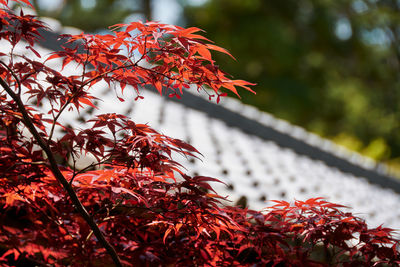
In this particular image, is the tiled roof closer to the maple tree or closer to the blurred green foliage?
the maple tree

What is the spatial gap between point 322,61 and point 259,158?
58.1 ft

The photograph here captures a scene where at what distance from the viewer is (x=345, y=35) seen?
71.6 ft

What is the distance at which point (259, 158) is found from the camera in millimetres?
3869

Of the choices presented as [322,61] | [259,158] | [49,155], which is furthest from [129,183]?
[322,61]

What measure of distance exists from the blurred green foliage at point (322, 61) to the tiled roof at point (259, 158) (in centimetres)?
1250

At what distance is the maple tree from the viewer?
1140mm

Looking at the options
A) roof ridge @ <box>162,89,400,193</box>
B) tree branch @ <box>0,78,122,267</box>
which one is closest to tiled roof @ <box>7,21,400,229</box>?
roof ridge @ <box>162,89,400,193</box>

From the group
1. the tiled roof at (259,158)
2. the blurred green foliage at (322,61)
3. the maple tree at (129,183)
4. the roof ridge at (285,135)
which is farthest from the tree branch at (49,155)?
the blurred green foliage at (322,61)

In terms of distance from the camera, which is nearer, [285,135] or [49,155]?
[49,155]

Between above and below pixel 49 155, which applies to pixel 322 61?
above

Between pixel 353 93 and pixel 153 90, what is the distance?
1596 cm

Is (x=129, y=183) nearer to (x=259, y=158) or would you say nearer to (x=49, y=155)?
(x=49, y=155)

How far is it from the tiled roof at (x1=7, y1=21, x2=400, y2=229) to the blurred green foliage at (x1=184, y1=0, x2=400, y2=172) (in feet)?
41.0

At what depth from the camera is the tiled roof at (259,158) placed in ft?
9.21
